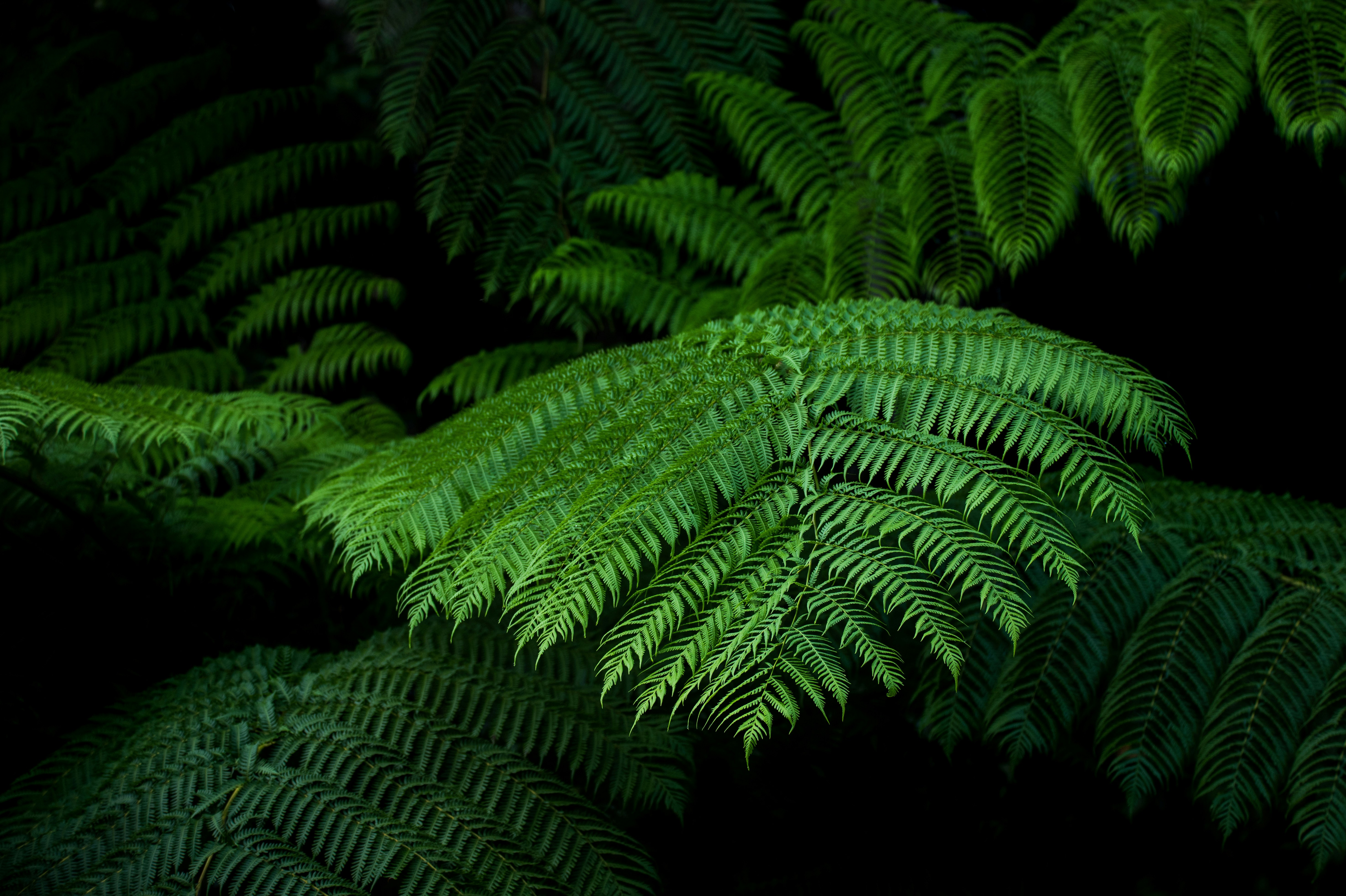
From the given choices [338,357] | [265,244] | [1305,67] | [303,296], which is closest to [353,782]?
[338,357]

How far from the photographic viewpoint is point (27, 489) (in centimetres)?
133

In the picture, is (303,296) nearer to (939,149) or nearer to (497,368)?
(497,368)

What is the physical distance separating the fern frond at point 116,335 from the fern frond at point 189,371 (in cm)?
4

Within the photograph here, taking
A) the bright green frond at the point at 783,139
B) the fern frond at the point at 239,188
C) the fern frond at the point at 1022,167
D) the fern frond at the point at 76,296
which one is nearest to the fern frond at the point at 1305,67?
the fern frond at the point at 1022,167

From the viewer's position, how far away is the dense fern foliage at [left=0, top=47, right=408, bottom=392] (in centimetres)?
205

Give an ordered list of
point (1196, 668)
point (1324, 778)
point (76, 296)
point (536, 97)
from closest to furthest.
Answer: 1. point (1324, 778)
2. point (1196, 668)
3. point (76, 296)
4. point (536, 97)

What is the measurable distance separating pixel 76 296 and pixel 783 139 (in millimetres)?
1753

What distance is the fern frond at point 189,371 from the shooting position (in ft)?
6.63

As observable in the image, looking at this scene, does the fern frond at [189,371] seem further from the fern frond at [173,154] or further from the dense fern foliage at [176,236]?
the fern frond at [173,154]

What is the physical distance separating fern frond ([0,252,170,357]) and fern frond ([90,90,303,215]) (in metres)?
0.17

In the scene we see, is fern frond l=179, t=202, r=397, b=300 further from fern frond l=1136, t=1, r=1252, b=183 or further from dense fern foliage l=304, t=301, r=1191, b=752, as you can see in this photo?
fern frond l=1136, t=1, r=1252, b=183

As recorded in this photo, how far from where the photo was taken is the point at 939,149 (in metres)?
1.85

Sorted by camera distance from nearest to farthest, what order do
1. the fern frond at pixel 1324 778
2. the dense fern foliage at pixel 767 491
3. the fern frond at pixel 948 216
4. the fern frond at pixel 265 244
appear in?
1. the dense fern foliage at pixel 767 491
2. the fern frond at pixel 1324 778
3. the fern frond at pixel 948 216
4. the fern frond at pixel 265 244

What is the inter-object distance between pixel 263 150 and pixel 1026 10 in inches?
88.5
